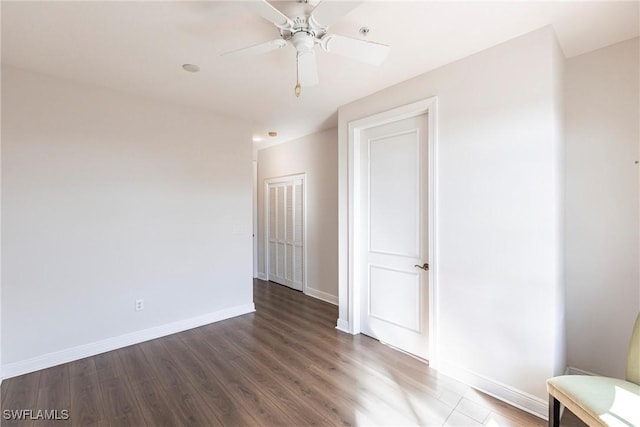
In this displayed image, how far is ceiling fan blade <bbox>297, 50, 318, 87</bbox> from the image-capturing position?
1.87m

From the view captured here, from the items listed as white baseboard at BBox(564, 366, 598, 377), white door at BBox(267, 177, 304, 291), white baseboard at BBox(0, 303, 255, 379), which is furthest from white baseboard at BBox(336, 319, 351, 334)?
white baseboard at BBox(564, 366, 598, 377)

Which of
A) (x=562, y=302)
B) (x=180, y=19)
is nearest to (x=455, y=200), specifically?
(x=562, y=302)

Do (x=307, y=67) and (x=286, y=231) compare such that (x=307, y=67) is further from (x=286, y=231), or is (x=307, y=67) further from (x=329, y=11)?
(x=286, y=231)

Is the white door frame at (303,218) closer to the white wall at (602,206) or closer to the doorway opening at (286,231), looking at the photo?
the doorway opening at (286,231)

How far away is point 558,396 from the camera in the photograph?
1.66 m

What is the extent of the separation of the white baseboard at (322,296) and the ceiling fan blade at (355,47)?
3.37m

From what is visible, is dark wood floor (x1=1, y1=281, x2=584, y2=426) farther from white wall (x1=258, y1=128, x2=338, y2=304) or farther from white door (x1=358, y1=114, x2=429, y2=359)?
white wall (x1=258, y1=128, x2=338, y2=304)

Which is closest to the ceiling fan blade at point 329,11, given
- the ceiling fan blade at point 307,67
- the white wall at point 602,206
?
the ceiling fan blade at point 307,67

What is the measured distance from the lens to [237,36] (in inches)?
82.2

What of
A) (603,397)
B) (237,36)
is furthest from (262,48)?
(603,397)

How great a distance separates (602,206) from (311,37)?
247 centimetres

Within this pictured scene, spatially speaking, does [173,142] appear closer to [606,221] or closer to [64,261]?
[64,261]

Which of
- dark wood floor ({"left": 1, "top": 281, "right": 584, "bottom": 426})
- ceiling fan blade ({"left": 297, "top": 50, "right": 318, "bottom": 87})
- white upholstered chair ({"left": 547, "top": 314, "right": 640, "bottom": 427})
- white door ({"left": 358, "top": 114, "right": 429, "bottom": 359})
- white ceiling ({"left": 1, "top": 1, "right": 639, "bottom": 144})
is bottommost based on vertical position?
dark wood floor ({"left": 1, "top": 281, "right": 584, "bottom": 426})

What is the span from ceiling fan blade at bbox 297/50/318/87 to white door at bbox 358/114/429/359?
114 cm
